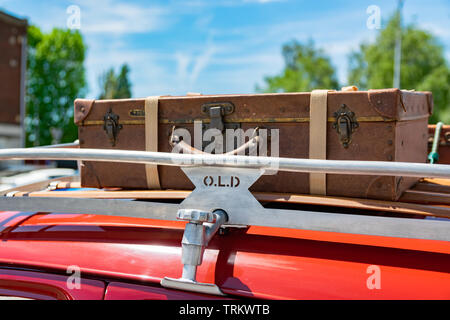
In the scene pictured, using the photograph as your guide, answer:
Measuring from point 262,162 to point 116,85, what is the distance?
36.2m

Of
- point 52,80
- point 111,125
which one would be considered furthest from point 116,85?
Result: point 111,125

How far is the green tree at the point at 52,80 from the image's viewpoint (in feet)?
102

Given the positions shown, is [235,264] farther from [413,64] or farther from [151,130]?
[413,64]

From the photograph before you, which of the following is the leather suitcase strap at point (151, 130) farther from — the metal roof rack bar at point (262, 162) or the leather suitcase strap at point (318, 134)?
the leather suitcase strap at point (318, 134)

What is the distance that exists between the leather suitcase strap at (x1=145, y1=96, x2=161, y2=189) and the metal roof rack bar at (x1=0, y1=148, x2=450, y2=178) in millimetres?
541

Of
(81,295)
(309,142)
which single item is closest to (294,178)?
(309,142)

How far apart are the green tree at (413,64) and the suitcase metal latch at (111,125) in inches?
886

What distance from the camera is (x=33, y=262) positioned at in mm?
1449

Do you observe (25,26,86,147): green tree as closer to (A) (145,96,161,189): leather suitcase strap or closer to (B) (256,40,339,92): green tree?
(B) (256,40,339,92): green tree

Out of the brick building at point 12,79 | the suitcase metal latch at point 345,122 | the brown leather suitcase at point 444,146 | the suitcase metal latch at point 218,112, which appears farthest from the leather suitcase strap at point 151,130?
the brick building at point 12,79

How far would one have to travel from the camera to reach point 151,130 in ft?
6.77

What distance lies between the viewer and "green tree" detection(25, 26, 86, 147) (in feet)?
102
